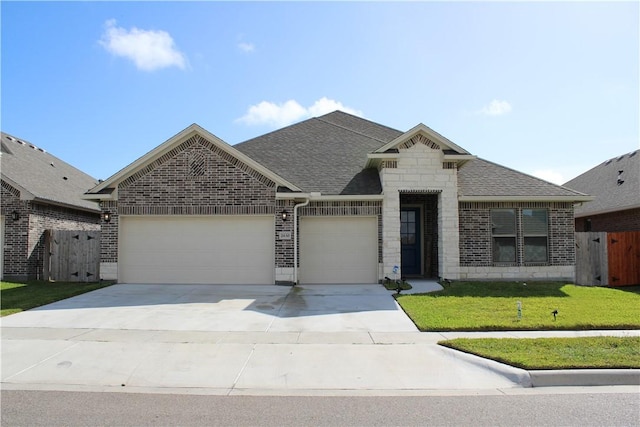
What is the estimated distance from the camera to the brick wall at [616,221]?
57.3 feet

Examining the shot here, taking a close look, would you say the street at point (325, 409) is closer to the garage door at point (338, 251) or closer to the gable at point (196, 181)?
the gable at point (196, 181)

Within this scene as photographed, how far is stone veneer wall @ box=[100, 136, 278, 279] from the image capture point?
13.9m

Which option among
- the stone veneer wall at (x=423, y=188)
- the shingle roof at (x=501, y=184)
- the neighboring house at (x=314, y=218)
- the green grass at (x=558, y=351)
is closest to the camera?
the green grass at (x=558, y=351)

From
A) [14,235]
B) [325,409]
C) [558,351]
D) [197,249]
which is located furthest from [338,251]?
[14,235]

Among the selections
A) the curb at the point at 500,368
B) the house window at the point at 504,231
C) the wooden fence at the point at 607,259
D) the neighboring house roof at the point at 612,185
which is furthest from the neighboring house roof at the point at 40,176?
the neighboring house roof at the point at 612,185

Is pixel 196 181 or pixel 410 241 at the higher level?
pixel 196 181

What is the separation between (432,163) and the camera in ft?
48.2

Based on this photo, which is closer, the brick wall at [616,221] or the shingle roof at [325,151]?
the shingle roof at [325,151]

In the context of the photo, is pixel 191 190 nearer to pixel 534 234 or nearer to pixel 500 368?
pixel 500 368

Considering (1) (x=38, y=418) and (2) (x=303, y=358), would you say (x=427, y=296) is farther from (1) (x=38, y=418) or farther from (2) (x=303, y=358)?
(1) (x=38, y=418)

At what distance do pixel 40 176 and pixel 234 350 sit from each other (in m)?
15.2

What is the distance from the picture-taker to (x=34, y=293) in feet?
41.0

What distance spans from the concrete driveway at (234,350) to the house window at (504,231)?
19.3 feet

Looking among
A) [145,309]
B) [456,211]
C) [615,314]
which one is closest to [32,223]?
[145,309]
